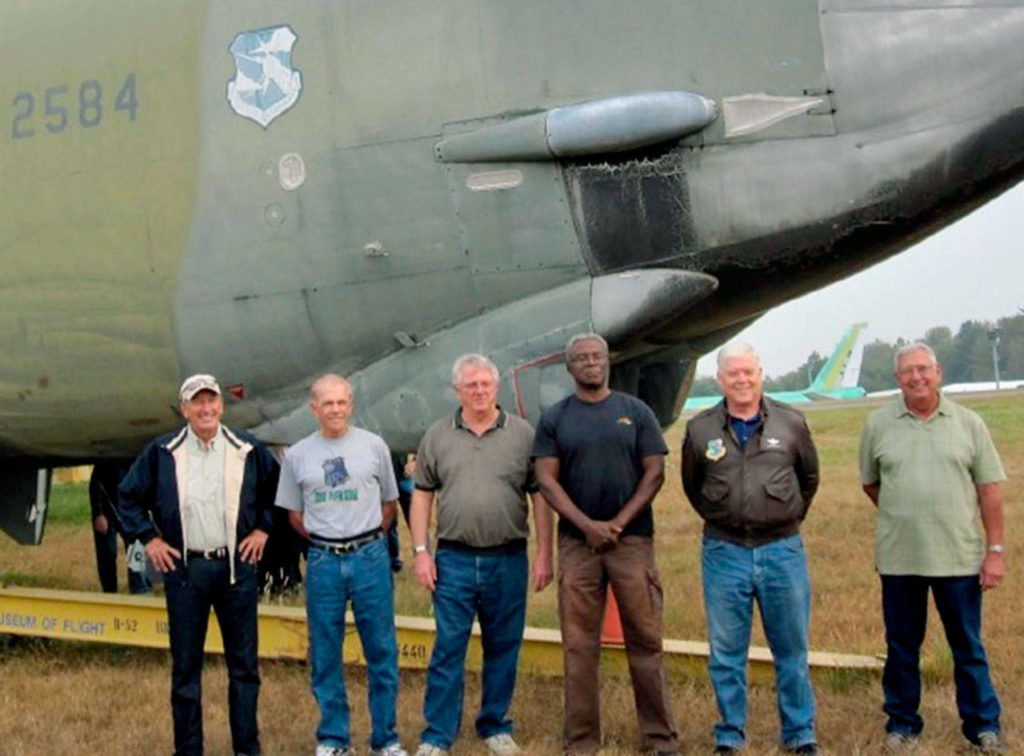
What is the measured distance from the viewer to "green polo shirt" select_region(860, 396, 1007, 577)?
4.84 metres

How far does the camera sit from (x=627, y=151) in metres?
5.42

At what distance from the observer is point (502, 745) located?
5.11 metres

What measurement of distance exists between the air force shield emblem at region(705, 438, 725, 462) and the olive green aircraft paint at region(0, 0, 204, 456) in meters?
2.98

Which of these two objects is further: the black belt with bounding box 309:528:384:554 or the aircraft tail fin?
the aircraft tail fin

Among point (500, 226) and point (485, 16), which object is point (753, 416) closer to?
point (500, 226)

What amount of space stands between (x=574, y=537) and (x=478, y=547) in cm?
41

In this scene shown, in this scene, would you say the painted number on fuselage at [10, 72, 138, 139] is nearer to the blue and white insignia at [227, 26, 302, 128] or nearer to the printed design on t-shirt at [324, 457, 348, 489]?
the blue and white insignia at [227, 26, 302, 128]

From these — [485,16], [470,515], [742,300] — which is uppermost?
[485,16]

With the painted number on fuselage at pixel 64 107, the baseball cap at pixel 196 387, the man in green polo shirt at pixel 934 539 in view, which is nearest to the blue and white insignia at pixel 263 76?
the painted number on fuselage at pixel 64 107

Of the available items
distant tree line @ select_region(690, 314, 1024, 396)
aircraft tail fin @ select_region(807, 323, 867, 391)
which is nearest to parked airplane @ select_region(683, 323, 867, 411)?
aircraft tail fin @ select_region(807, 323, 867, 391)

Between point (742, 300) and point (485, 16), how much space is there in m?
1.82

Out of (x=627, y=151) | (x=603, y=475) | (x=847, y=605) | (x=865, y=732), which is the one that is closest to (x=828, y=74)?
(x=627, y=151)

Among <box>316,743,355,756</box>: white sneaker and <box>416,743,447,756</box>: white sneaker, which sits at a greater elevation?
<box>316,743,355,756</box>: white sneaker

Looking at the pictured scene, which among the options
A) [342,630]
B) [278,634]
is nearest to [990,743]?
[342,630]
